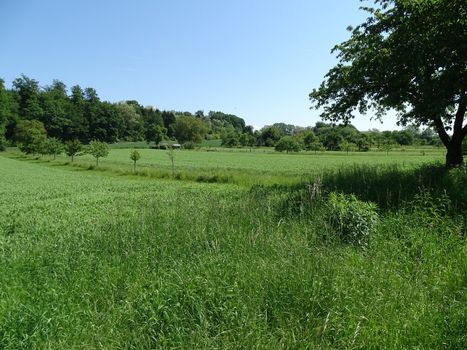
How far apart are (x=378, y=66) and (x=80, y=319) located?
1508 centimetres

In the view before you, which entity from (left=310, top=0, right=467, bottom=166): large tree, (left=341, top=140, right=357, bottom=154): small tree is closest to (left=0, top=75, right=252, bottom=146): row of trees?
(left=341, top=140, right=357, bottom=154): small tree

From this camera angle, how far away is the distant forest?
10862cm

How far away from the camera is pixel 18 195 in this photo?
20422 millimetres

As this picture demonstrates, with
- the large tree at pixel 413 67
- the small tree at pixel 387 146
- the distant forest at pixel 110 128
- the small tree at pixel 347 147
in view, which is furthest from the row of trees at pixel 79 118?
the large tree at pixel 413 67

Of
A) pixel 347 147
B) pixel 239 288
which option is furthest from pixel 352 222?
pixel 347 147

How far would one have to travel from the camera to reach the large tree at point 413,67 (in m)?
12.8

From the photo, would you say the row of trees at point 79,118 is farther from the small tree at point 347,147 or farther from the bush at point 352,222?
the bush at point 352,222

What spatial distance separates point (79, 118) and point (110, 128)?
14005mm

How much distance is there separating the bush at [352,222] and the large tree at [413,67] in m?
8.00

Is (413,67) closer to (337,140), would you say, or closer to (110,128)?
(337,140)

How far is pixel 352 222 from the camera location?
6.54 metres

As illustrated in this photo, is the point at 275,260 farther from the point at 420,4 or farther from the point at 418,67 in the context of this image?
the point at 420,4

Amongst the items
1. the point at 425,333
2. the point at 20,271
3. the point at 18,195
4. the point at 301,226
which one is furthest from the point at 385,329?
the point at 18,195

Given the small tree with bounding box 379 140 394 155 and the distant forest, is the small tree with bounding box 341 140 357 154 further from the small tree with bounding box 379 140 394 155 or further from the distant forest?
the small tree with bounding box 379 140 394 155
